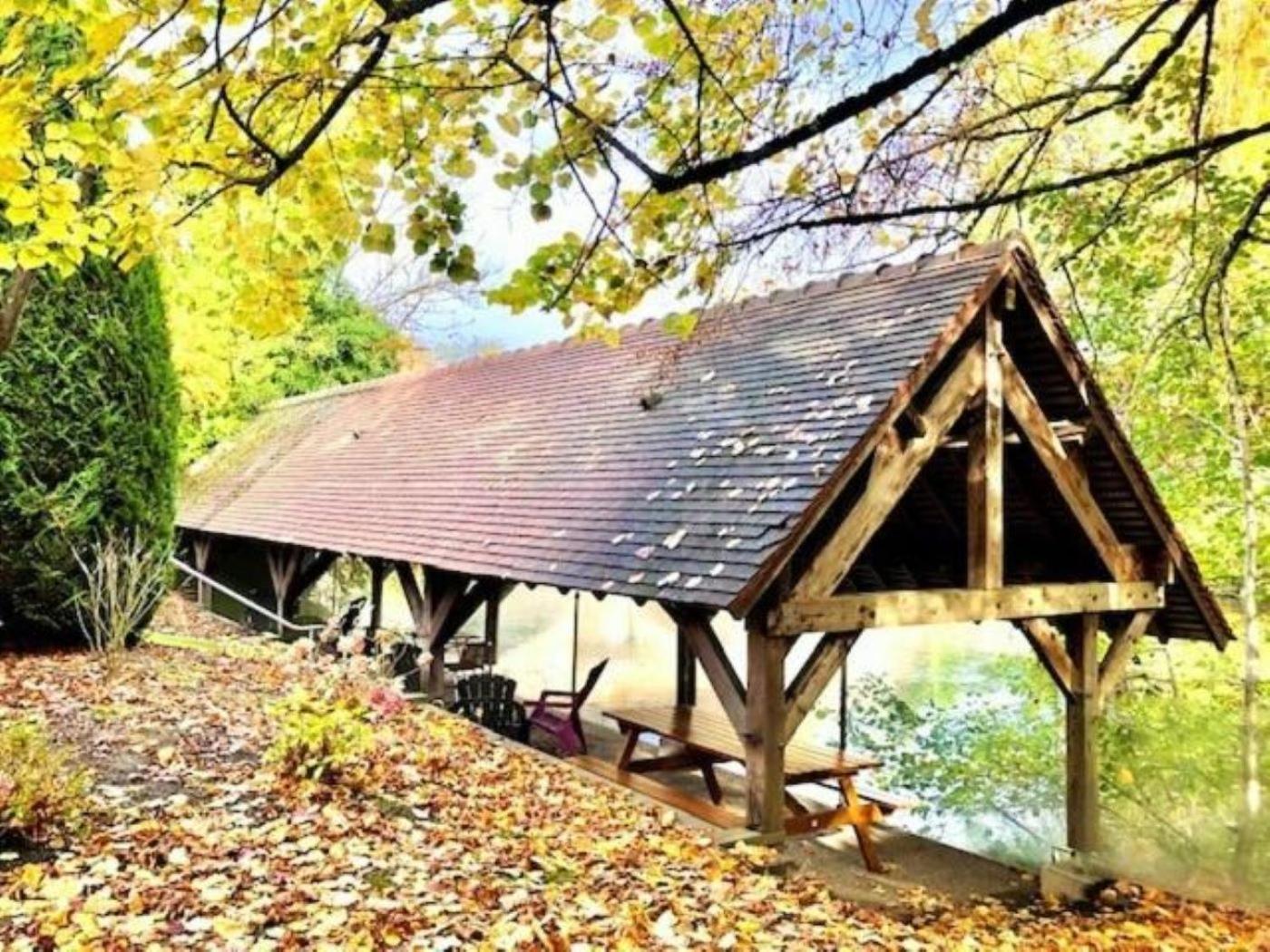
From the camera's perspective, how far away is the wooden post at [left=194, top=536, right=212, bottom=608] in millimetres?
15344

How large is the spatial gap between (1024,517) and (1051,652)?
5.25ft

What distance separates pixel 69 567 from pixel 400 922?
20.8 ft

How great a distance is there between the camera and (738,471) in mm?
7273

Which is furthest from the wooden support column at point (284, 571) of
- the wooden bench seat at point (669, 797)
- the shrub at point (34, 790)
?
the shrub at point (34, 790)

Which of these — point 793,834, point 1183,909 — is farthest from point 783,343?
point 1183,909

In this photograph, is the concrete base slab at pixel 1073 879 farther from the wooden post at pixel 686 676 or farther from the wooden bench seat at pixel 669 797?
the wooden post at pixel 686 676

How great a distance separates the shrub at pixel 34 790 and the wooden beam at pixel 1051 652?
250 inches

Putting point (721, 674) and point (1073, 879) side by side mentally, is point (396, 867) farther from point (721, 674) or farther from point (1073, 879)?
point (1073, 879)

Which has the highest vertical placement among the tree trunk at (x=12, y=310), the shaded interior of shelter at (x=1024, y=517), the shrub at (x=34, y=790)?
the tree trunk at (x=12, y=310)

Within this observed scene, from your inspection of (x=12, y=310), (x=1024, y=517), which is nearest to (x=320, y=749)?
(x=12, y=310)

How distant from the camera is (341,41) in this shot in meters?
2.63

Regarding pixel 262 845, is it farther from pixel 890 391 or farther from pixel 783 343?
pixel 783 343

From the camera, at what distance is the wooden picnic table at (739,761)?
7.12m

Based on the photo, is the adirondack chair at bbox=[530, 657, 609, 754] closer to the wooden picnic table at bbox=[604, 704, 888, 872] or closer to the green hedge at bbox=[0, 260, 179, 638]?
the wooden picnic table at bbox=[604, 704, 888, 872]
